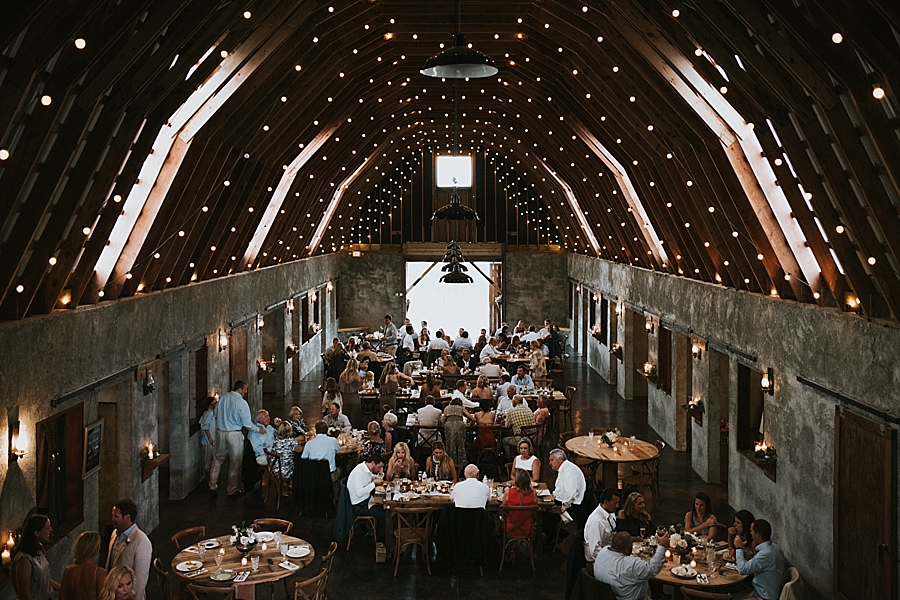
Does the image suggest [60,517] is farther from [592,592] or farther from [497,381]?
[497,381]

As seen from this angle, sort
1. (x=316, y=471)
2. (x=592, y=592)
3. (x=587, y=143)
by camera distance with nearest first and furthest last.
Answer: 1. (x=592, y=592)
2. (x=316, y=471)
3. (x=587, y=143)

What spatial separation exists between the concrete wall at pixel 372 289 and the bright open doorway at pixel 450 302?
667 centimetres

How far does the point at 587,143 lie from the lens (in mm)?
13906

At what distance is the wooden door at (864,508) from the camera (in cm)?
675

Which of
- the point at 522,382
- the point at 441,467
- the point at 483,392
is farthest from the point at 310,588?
the point at 522,382

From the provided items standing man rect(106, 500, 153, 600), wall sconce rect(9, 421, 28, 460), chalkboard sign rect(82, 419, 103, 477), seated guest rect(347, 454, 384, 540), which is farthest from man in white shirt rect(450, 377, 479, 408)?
wall sconce rect(9, 421, 28, 460)

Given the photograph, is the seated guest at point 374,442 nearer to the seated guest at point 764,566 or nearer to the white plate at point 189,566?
the white plate at point 189,566

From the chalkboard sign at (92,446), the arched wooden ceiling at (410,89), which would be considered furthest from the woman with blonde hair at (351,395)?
the chalkboard sign at (92,446)

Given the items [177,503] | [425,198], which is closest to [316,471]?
[177,503]

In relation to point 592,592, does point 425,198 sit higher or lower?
higher

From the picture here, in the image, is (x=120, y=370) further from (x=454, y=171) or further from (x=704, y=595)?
(x=454, y=171)

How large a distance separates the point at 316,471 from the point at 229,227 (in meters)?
3.91

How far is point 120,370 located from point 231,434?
2.62 m

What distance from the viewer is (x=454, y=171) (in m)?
26.0
